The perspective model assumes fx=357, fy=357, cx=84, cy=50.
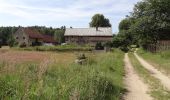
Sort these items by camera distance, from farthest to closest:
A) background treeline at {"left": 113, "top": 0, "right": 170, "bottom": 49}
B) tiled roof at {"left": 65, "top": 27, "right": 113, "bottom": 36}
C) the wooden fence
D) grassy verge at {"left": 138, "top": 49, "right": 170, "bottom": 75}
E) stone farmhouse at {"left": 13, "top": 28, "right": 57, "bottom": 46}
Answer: tiled roof at {"left": 65, "top": 27, "right": 113, "bottom": 36}, stone farmhouse at {"left": 13, "top": 28, "right": 57, "bottom": 46}, background treeline at {"left": 113, "top": 0, "right": 170, "bottom": 49}, the wooden fence, grassy verge at {"left": 138, "top": 49, "right": 170, "bottom": 75}

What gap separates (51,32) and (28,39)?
65.8 metres

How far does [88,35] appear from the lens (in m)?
109

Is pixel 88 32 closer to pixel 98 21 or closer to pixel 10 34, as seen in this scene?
pixel 98 21

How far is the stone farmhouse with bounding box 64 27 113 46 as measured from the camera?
108 meters

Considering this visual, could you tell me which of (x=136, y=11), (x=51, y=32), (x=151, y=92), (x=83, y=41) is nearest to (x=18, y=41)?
(x=83, y=41)

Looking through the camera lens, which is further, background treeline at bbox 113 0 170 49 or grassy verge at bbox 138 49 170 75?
background treeline at bbox 113 0 170 49

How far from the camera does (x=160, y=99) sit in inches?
499

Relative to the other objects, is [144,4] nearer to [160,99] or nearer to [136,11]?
[136,11]

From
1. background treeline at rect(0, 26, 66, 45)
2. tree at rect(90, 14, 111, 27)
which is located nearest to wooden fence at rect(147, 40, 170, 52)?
background treeline at rect(0, 26, 66, 45)

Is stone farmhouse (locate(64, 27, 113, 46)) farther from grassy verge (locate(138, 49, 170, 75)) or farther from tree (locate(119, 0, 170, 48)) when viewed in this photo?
grassy verge (locate(138, 49, 170, 75))

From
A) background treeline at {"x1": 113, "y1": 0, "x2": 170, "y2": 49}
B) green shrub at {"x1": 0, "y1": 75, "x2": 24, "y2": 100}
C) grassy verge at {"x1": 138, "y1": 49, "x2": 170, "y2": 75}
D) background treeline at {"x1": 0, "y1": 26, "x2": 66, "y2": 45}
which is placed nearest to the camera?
green shrub at {"x1": 0, "y1": 75, "x2": 24, "y2": 100}

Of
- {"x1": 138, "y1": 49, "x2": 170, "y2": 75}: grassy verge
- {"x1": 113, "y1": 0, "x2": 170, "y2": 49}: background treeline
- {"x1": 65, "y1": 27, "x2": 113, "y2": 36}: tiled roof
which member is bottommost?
{"x1": 138, "y1": 49, "x2": 170, "y2": 75}: grassy verge

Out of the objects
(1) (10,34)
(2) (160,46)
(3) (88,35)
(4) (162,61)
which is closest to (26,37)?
(3) (88,35)

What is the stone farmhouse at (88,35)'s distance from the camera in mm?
108194
